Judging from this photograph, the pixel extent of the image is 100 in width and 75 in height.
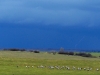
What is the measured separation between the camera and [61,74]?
126ft

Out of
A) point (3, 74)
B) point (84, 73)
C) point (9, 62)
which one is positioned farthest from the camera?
point (9, 62)

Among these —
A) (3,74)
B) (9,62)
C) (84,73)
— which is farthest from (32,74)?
(9,62)

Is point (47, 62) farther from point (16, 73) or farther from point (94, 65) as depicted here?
point (16, 73)

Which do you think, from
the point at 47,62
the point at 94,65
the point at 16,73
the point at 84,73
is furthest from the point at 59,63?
the point at 16,73

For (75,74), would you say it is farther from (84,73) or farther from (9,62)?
(9,62)

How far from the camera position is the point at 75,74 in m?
39.1

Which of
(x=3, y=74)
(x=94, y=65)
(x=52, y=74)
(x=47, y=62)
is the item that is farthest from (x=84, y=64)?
(x=3, y=74)

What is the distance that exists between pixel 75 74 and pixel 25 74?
6199 millimetres

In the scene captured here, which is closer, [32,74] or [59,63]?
[32,74]

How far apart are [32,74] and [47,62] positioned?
643 inches

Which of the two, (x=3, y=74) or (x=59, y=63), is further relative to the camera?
(x=59, y=63)

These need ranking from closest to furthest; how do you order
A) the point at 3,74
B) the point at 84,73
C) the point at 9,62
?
the point at 3,74 → the point at 84,73 → the point at 9,62

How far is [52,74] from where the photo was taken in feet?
126

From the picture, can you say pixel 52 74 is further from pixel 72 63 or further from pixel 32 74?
pixel 72 63
